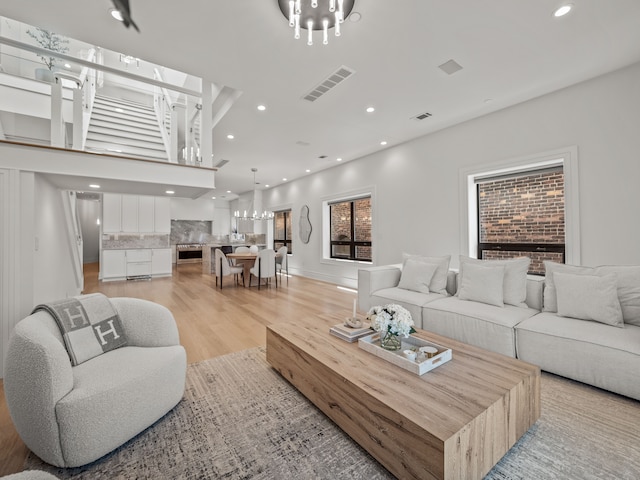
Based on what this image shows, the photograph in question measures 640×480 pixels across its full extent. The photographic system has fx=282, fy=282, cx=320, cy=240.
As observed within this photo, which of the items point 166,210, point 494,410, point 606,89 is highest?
point 606,89

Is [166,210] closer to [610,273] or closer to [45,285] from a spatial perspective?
[45,285]

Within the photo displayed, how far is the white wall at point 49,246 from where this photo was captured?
2756mm

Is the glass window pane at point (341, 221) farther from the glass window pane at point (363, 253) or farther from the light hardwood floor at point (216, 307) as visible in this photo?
the light hardwood floor at point (216, 307)

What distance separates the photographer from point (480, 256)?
14.5 feet

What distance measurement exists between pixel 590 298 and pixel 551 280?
0.40m

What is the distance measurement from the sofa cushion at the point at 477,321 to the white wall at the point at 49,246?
398 centimetres

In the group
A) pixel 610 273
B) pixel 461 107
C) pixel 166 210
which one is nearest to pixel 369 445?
pixel 610 273

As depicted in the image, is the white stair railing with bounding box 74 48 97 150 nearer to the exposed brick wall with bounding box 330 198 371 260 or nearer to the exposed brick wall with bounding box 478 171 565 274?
the exposed brick wall with bounding box 330 198 371 260

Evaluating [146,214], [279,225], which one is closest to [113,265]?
[146,214]

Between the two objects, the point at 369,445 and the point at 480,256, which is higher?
the point at 480,256

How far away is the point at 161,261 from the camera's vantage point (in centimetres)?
807

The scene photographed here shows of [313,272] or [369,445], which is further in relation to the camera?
[313,272]

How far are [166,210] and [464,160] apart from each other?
769 cm

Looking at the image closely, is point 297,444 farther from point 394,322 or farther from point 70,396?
point 70,396
